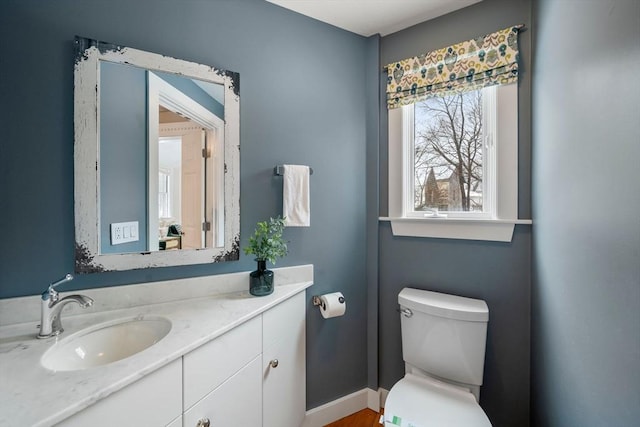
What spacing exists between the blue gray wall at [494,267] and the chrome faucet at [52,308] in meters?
1.55

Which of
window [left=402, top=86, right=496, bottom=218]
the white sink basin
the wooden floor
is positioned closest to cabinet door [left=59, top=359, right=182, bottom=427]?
the white sink basin

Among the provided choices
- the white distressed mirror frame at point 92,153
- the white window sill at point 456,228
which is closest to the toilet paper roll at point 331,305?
the white window sill at point 456,228

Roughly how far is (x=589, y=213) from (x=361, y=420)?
167 centimetres

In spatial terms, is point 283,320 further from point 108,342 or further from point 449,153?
point 449,153

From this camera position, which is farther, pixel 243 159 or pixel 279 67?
pixel 279 67

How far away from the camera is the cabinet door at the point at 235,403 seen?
87cm

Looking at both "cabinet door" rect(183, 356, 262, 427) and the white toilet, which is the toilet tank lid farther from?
"cabinet door" rect(183, 356, 262, 427)

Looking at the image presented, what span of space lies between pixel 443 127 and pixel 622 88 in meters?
1.09

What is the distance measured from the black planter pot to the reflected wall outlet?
0.54 m

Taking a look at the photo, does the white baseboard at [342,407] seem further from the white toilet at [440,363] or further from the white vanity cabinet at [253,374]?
the white toilet at [440,363]

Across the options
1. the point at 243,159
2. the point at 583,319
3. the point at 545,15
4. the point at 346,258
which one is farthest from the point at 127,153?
the point at 545,15

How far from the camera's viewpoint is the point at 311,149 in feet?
5.29

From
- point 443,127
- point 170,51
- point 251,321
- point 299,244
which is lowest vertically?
point 251,321

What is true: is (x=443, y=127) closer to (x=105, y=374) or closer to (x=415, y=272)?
(x=415, y=272)
